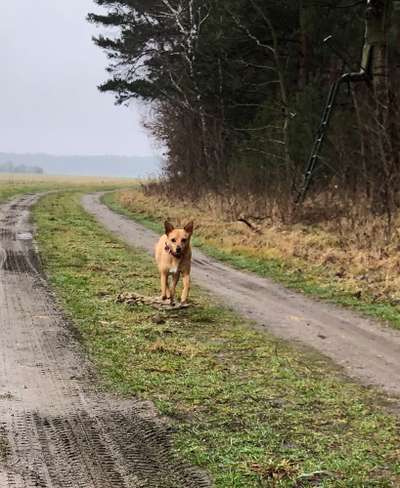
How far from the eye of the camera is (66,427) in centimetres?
412

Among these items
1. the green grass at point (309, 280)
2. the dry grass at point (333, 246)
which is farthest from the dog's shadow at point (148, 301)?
the dry grass at point (333, 246)

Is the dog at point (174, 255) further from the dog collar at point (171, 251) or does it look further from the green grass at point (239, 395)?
the green grass at point (239, 395)

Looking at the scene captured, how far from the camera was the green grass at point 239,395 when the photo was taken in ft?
11.9

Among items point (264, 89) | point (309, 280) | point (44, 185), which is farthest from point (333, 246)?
point (44, 185)

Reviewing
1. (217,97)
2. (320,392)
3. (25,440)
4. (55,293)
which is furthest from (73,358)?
(217,97)

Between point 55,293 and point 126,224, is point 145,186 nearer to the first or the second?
point 126,224

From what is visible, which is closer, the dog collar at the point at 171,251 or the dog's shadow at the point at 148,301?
the dog collar at the point at 171,251

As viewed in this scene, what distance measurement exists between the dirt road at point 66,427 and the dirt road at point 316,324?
2.24m

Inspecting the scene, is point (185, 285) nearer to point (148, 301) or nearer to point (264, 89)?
point (148, 301)

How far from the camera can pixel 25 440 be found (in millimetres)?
3873

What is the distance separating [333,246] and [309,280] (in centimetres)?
250

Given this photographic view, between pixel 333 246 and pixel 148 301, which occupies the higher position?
pixel 333 246

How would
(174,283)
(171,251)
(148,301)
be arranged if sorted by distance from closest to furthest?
(171,251), (174,283), (148,301)

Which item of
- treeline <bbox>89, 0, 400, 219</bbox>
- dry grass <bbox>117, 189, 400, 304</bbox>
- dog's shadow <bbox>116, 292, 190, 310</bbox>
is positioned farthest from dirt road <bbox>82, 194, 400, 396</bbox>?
treeline <bbox>89, 0, 400, 219</bbox>
